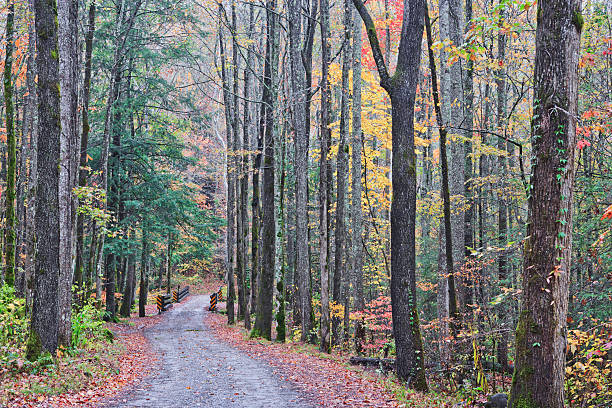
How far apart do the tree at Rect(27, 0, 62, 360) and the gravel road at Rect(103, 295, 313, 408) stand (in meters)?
2.17


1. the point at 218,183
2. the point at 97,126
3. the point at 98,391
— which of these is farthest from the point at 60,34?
the point at 218,183

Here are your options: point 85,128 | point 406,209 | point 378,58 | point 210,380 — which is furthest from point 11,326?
point 378,58

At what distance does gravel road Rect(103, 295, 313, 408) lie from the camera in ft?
24.5

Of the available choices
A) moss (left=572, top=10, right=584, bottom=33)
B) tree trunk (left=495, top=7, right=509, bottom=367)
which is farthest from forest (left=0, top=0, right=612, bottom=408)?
tree trunk (left=495, top=7, right=509, bottom=367)

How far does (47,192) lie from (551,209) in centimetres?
853

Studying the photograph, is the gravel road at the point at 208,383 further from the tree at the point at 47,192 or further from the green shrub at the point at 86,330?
the tree at the point at 47,192

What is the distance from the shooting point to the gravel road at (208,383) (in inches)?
295

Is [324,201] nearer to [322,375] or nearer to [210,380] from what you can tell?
[322,375]

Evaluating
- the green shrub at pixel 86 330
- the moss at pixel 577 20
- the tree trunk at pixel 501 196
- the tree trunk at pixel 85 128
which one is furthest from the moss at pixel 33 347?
the tree trunk at pixel 501 196

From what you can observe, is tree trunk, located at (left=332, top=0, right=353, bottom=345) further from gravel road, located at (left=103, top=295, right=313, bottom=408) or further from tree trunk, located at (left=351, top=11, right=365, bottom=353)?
gravel road, located at (left=103, top=295, right=313, bottom=408)

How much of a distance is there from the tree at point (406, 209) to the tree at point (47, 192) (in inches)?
251

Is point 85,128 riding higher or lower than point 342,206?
higher

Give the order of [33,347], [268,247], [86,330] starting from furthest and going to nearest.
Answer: [268,247], [86,330], [33,347]

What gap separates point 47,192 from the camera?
8.88 meters
